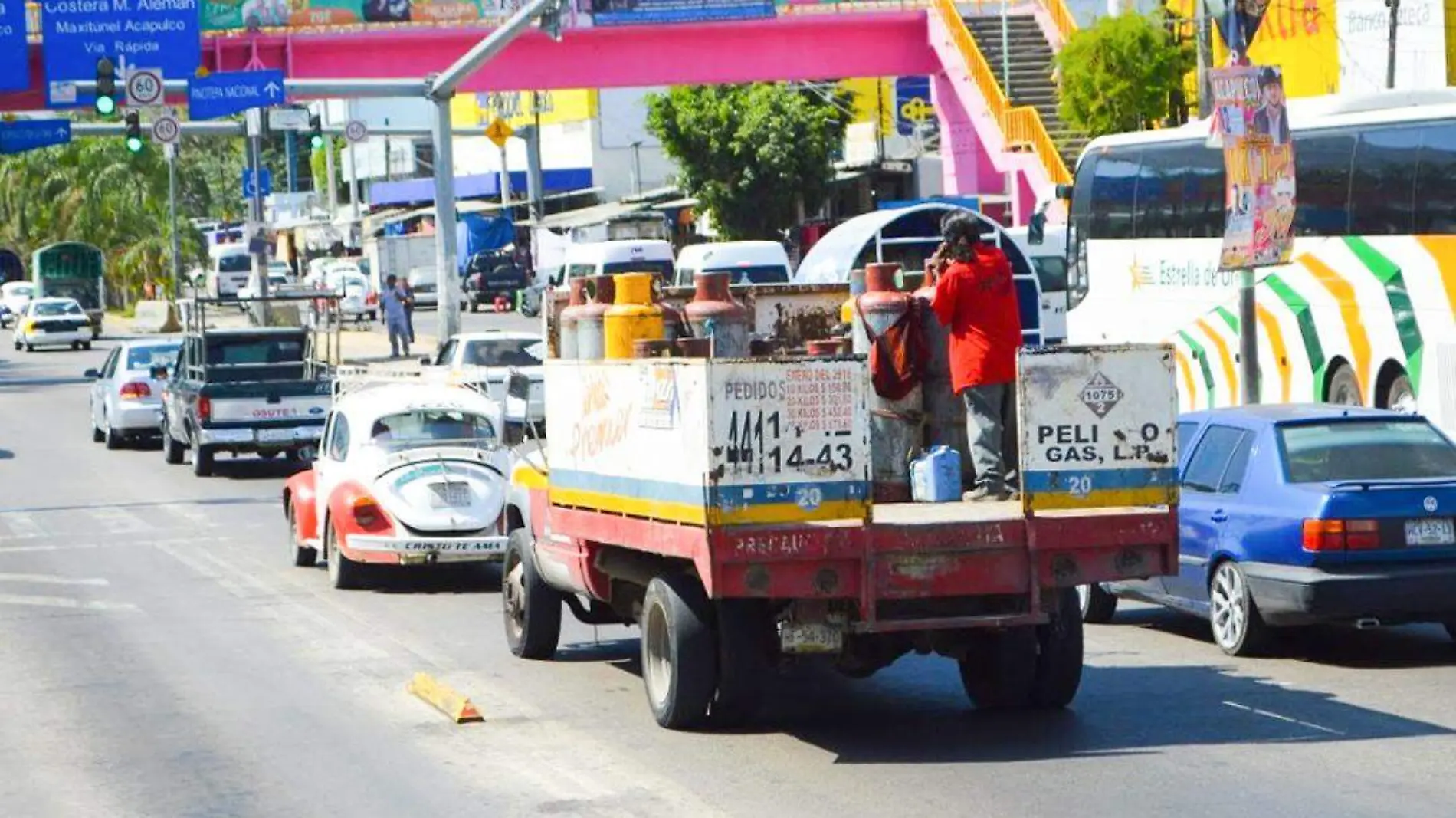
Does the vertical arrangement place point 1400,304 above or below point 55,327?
above

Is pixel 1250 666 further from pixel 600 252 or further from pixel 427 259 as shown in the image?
pixel 427 259

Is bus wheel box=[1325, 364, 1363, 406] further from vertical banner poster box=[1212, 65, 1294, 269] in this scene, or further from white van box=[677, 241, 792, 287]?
white van box=[677, 241, 792, 287]

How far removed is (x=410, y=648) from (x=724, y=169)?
54690mm

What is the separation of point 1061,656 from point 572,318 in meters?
3.41

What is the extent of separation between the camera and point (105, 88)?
134 ft

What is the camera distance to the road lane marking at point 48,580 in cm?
2127

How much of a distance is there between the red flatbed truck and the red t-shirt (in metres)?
0.57

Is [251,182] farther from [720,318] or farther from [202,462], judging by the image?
[720,318]

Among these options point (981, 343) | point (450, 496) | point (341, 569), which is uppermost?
point (981, 343)

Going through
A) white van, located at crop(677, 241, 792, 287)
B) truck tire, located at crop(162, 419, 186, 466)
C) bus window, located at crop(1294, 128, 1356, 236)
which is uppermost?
bus window, located at crop(1294, 128, 1356, 236)

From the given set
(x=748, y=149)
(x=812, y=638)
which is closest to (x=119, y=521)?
(x=812, y=638)

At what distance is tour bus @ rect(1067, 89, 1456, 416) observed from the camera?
2448 cm

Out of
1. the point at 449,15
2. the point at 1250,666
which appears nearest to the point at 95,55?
the point at 449,15

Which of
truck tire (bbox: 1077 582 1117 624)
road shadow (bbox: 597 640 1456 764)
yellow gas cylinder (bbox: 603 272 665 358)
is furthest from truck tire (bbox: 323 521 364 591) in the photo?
yellow gas cylinder (bbox: 603 272 665 358)
